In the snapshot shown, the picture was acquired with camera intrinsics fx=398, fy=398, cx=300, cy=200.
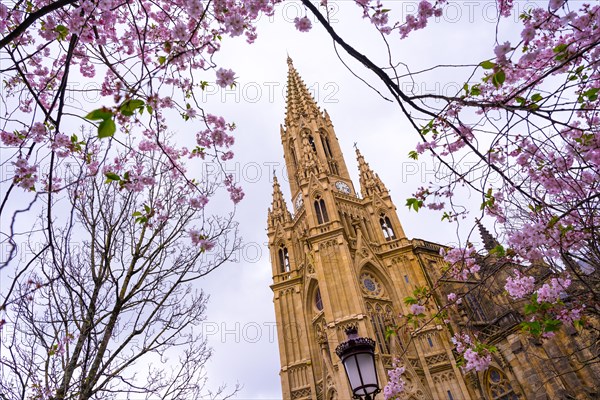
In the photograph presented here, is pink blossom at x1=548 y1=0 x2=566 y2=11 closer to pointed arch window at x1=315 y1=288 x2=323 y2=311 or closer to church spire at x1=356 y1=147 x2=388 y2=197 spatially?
pointed arch window at x1=315 y1=288 x2=323 y2=311

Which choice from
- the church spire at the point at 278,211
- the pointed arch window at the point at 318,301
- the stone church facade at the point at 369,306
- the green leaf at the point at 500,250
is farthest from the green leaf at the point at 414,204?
the church spire at the point at 278,211

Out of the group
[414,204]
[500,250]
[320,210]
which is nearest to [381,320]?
[320,210]

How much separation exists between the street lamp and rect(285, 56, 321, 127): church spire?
1288 inches

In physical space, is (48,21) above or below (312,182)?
below

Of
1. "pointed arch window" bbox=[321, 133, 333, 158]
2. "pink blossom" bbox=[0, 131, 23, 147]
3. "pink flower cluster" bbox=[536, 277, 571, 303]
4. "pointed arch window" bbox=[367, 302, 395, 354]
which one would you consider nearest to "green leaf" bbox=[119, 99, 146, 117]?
"pink blossom" bbox=[0, 131, 23, 147]

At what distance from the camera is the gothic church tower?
2108 cm

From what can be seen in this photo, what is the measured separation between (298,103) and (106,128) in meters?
39.9

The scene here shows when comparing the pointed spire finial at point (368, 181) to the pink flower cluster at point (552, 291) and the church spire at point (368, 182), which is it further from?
the pink flower cluster at point (552, 291)

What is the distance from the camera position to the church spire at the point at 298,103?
125ft

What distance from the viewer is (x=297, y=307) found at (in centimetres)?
2566

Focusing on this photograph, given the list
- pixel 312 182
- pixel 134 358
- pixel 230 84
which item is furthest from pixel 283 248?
pixel 230 84

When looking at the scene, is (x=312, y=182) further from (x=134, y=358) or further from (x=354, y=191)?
(x=134, y=358)

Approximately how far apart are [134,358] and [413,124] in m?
6.51

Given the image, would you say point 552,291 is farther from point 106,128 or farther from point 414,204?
point 106,128
